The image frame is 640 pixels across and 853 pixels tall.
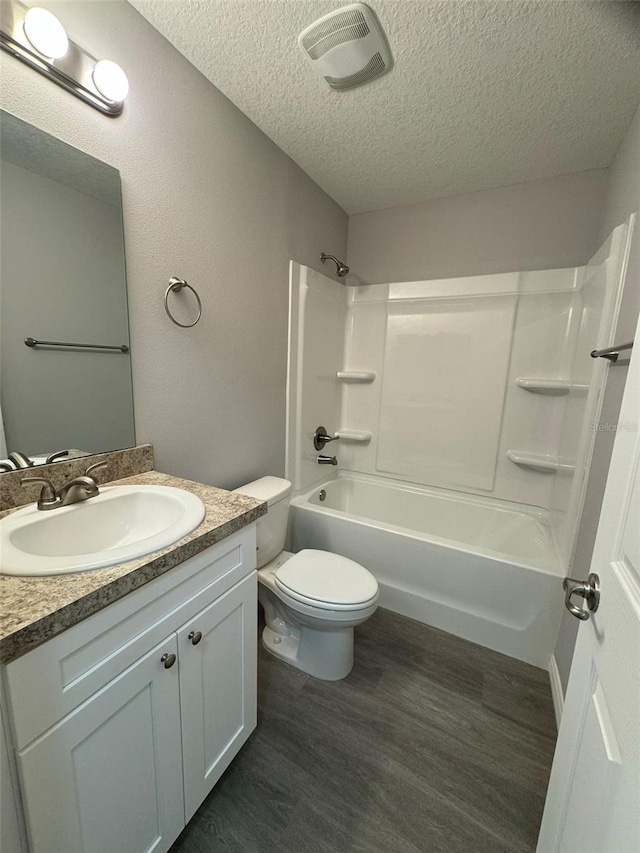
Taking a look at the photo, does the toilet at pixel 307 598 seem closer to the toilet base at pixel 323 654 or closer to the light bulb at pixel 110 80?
the toilet base at pixel 323 654

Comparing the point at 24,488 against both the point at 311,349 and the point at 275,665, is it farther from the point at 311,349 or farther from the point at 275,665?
the point at 311,349

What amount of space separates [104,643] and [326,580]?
3.14 feet

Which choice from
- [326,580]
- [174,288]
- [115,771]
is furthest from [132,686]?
[174,288]

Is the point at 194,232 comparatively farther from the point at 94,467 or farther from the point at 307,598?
the point at 307,598

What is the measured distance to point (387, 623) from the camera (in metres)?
1.86

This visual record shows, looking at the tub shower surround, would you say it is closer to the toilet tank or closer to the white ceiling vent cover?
the toilet tank

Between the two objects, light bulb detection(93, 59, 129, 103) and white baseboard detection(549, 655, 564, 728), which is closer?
light bulb detection(93, 59, 129, 103)

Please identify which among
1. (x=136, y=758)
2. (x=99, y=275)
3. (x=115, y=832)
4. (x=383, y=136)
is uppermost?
(x=383, y=136)

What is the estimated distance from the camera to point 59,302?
3.35ft

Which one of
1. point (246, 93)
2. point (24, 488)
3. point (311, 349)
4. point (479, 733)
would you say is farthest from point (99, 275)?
point (479, 733)

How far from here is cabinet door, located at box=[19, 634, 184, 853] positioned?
2.01 feet

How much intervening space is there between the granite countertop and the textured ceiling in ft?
5.26

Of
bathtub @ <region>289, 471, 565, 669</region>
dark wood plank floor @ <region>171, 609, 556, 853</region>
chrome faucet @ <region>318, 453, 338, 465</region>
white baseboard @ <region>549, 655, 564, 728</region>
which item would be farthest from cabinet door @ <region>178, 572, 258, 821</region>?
chrome faucet @ <region>318, 453, 338, 465</region>

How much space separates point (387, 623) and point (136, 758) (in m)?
1.37
